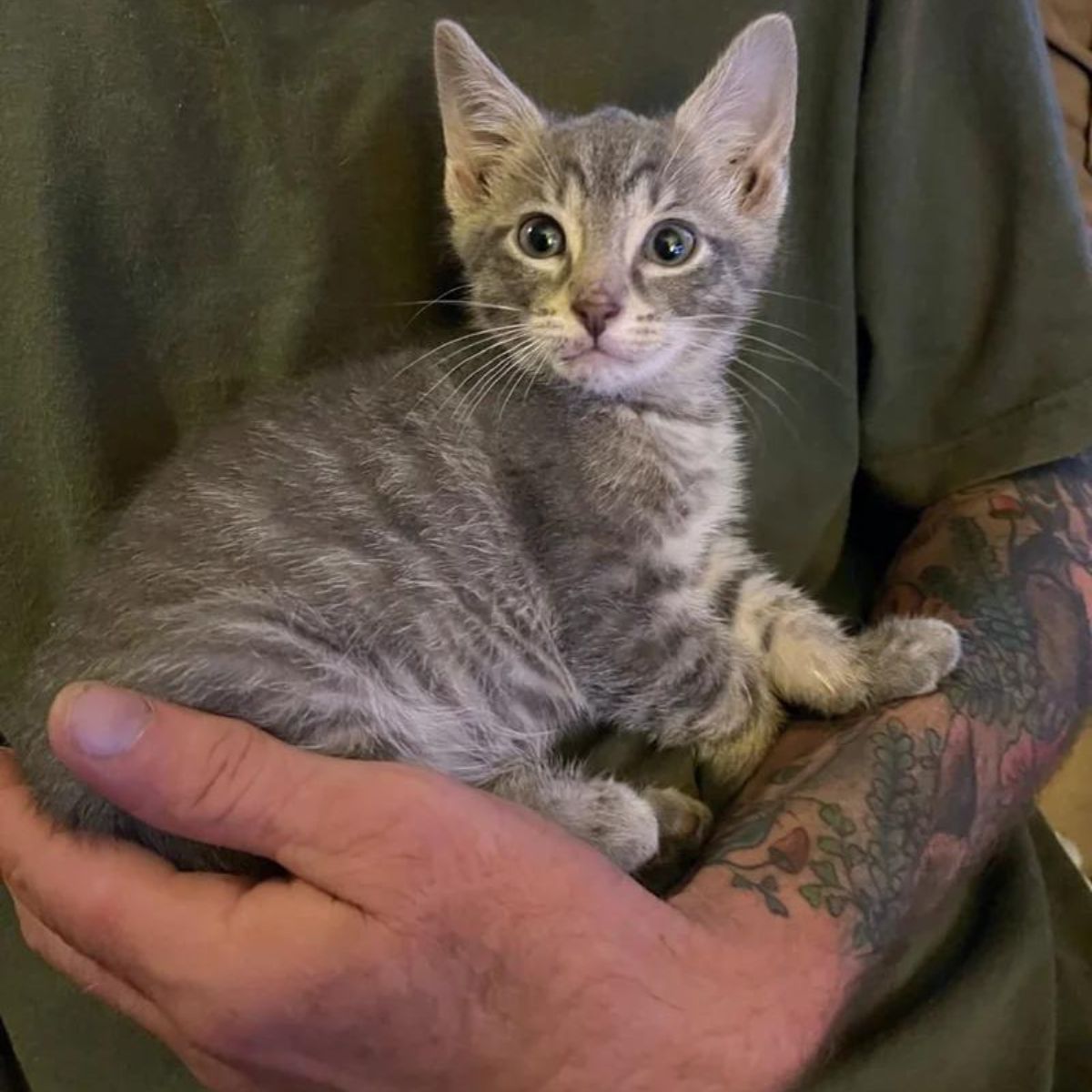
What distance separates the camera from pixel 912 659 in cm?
114

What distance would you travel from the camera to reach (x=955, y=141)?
115 centimetres

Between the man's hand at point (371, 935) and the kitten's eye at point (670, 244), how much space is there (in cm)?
57

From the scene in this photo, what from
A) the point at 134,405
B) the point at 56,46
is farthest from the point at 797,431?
the point at 56,46

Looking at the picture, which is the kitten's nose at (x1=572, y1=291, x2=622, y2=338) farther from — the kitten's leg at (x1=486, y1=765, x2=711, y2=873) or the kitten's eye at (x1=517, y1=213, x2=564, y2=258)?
the kitten's leg at (x1=486, y1=765, x2=711, y2=873)

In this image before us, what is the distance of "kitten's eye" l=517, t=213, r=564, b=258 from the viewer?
1188 millimetres

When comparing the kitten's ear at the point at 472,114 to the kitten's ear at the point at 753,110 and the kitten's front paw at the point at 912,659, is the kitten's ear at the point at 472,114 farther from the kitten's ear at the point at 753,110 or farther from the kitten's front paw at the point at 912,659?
the kitten's front paw at the point at 912,659

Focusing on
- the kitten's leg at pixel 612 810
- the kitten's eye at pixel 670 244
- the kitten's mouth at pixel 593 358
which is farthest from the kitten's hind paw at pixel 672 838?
the kitten's eye at pixel 670 244

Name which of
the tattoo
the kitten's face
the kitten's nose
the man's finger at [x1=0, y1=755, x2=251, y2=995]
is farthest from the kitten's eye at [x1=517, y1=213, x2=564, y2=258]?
the man's finger at [x1=0, y1=755, x2=251, y2=995]

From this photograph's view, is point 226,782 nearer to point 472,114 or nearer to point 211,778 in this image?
point 211,778

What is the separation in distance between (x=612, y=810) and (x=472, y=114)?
0.67m

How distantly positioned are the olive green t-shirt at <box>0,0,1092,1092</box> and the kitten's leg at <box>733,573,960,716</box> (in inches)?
4.1

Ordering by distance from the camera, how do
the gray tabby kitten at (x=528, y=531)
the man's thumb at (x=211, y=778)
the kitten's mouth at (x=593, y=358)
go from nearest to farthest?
1. the man's thumb at (x=211, y=778)
2. the gray tabby kitten at (x=528, y=531)
3. the kitten's mouth at (x=593, y=358)

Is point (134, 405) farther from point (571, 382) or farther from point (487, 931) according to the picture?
point (487, 931)

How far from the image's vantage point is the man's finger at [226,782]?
83 centimetres
